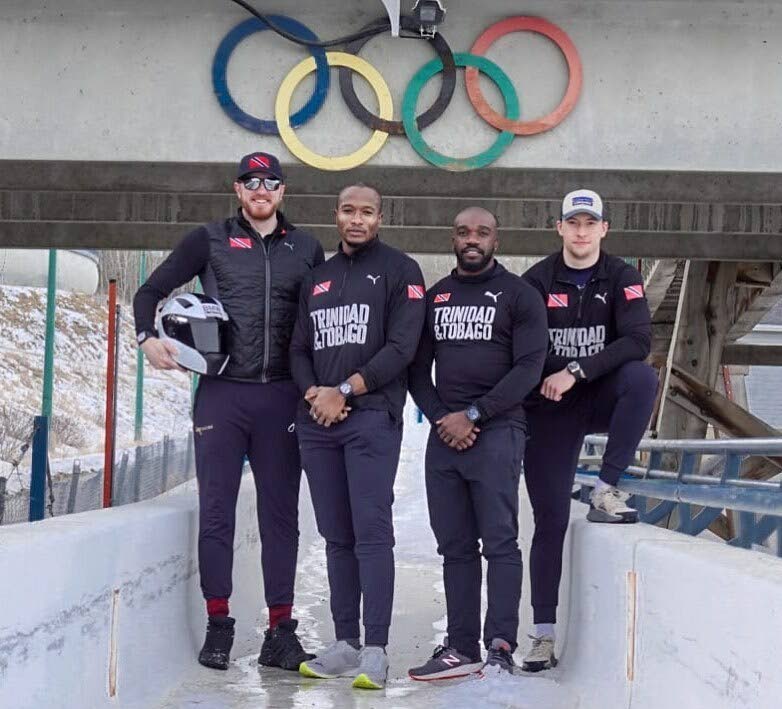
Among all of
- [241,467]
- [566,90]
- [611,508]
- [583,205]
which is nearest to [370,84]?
[566,90]

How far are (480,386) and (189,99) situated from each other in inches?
137

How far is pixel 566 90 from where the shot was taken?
762cm

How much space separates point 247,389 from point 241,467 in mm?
313

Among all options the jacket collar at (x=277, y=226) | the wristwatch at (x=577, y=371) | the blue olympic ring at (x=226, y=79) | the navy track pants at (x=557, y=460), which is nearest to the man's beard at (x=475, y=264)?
the wristwatch at (x=577, y=371)

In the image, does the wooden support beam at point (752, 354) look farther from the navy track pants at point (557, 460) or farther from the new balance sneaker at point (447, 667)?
the new balance sneaker at point (447, 667)

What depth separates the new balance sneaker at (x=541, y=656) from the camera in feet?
16.6

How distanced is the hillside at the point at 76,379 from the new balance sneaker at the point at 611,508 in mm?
16292

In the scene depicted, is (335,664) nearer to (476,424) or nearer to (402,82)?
(476,424)

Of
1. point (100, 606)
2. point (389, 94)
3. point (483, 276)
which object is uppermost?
point (389, 94)

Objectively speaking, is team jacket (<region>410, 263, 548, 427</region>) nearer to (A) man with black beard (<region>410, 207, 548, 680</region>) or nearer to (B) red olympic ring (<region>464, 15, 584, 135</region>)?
(A) man with black beard (<region>410, 207, 548, 680</region>)

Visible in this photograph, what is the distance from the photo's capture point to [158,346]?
16.9 ft

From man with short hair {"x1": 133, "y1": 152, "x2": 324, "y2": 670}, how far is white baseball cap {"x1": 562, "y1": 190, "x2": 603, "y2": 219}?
1.08 meters

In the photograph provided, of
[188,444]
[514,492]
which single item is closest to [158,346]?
[514,492]

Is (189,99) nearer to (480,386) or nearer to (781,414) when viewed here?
(480,386)
